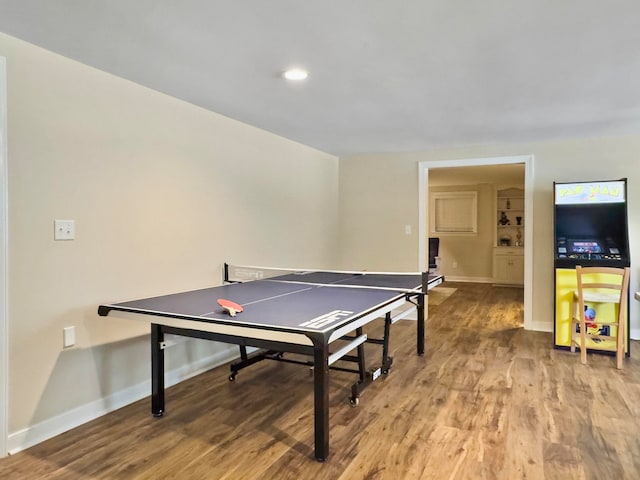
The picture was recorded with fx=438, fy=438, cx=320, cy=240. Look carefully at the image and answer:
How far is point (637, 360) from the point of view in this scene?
3.74 meters

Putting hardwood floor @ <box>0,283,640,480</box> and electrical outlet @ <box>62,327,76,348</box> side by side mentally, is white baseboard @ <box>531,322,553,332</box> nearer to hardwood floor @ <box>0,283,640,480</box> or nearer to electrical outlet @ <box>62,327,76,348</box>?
hardwood floor @ <box>0,283,640,480</box>

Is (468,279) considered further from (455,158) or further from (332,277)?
(332,277)

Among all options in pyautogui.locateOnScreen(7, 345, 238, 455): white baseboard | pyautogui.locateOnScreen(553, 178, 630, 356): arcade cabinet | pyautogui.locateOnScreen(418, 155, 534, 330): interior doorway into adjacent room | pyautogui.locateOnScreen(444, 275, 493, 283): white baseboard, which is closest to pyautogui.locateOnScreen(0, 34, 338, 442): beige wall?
pyautogui.locateOnScreen(7, 345, 238, 455): white baseboard

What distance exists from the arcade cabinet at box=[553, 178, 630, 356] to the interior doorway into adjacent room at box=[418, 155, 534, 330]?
0.43 metres

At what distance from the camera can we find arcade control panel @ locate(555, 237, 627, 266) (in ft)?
13.0

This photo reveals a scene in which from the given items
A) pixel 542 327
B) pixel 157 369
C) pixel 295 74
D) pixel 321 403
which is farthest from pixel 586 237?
pixel 157 369

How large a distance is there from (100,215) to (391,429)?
215cm

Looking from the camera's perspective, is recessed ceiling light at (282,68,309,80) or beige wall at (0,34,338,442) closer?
beige wall at (0,34,338,442)

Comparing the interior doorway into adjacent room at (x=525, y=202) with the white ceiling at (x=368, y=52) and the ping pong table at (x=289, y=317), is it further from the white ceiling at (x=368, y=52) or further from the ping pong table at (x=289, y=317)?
the ping pong table at (x=289, y=317)

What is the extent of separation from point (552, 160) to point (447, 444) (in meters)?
3.51

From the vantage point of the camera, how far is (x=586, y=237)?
4301 millimetres

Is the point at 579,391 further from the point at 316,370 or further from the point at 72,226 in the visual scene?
the point at 72,226

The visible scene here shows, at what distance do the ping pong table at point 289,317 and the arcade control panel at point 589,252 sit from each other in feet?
4.96

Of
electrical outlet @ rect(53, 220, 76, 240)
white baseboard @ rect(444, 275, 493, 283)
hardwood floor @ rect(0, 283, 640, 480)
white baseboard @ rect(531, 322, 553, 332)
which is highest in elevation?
electrical outlet @ rect(53, 220, 76, 240)
